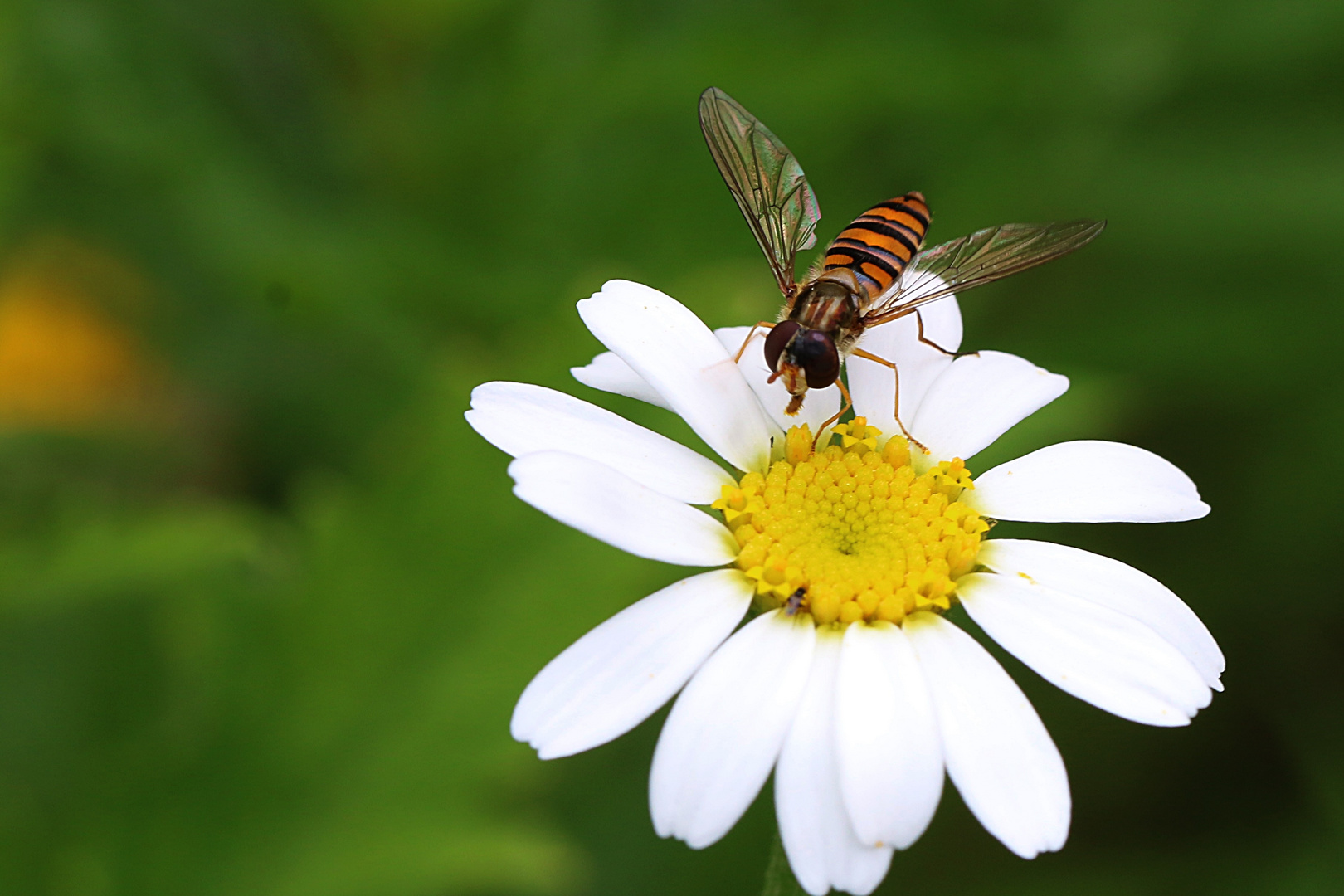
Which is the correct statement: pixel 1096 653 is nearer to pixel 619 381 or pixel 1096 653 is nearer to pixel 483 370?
pixel 619 381

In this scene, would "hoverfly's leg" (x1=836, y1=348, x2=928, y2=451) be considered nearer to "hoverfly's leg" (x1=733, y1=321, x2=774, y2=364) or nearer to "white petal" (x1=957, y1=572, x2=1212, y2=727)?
"hoverfly's leg" (x1=733, y1=321, x2=774, y2=364)

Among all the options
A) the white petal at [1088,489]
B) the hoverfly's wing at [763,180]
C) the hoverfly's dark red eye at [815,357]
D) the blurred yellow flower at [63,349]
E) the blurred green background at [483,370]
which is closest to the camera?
the white petal at [1088,489]

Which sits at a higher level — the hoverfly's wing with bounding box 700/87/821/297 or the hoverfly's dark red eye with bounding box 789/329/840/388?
the hoverfly's wing with bounding box 700/87/821/297

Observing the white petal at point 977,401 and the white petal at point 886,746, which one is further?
the white petal at point 977,401

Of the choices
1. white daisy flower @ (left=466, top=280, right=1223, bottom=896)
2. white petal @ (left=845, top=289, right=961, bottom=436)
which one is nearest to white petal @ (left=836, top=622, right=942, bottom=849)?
white daisy flower @ (left=466, top=280, right=1223, bottom=896)

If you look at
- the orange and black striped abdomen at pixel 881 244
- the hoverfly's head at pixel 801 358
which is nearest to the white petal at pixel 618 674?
the hoverfly's head at pixel 801 358

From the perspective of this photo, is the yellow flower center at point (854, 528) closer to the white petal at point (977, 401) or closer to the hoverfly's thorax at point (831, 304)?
the white petal at point (977, 401)
